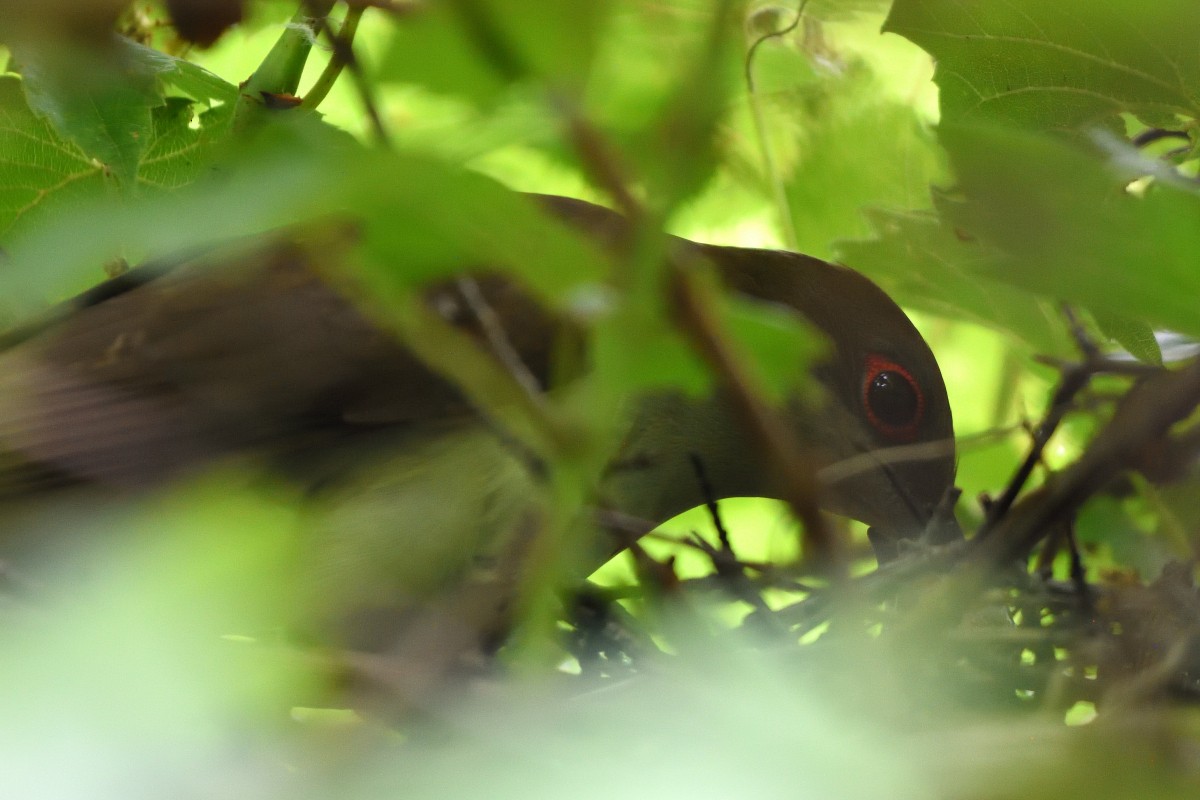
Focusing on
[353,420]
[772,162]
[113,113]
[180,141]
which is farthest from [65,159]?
[772,162]

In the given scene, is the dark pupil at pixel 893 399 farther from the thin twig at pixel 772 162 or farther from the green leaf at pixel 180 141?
the green leaf at pixel 180 141

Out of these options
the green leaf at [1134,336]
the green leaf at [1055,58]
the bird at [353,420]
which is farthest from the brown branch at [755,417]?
the bird at [353,420]

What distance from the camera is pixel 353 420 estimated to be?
2.13 m

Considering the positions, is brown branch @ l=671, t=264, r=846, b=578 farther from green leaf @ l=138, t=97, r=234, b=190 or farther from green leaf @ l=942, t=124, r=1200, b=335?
green leaf @ l=138, t=97, r=234, b=190

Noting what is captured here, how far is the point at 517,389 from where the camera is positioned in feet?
2.24

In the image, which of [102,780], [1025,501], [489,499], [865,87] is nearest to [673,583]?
[1025,501]

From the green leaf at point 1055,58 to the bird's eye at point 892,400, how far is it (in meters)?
0.92

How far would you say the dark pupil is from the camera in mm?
2264

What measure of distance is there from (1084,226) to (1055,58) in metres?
0.57

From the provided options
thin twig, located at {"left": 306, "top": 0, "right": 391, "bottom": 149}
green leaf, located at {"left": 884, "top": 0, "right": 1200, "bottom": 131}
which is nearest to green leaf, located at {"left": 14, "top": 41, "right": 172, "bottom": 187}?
thin twig, located at {"left": 306, "top": 0, "right": 391, "bottom": 149}

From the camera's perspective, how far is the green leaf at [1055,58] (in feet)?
3.92

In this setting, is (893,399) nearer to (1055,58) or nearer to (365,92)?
(1055,58)

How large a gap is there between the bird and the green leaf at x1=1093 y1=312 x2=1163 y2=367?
535 mm

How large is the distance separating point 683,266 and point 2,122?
1.37 meters
